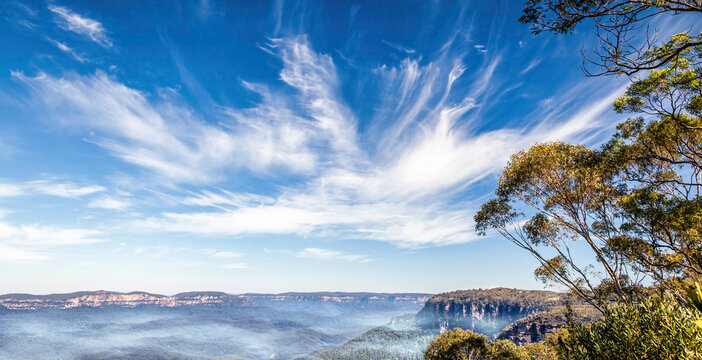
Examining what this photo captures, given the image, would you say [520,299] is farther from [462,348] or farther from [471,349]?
[471,349]

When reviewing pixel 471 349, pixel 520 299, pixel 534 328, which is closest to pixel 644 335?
pixel 471 349

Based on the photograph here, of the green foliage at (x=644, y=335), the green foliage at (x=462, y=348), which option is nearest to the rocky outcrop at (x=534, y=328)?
the green foliage at (x=462, y=348)

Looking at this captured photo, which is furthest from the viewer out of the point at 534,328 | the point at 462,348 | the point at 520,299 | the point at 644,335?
the point at 520,299

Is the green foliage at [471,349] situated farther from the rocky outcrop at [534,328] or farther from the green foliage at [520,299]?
the green foliage at [520,299]

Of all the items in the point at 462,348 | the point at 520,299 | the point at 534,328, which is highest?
the point at 462,348

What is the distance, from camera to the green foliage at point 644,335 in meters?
7.53

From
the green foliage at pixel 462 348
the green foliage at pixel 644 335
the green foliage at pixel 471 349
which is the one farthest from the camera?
the green foliage at pixel 462 348

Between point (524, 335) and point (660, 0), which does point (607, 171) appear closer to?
point (660, 0)

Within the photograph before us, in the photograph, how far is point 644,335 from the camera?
8.63m

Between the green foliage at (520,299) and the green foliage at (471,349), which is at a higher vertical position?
the green foliage at (471,349)

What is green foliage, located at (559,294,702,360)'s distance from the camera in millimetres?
7529

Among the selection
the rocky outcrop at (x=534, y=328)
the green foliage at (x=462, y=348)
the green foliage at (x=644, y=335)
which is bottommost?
the rocky outcrop at (x=534, y=328)

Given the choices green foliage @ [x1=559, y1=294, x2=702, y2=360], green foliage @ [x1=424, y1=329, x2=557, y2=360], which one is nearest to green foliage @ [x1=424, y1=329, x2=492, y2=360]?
green foliage @ [x1=424, y1=329, x2=557, y2=360]

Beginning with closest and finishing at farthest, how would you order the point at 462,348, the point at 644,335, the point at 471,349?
the point at 644,335 < the point at 471,349 < the point at 462,348
